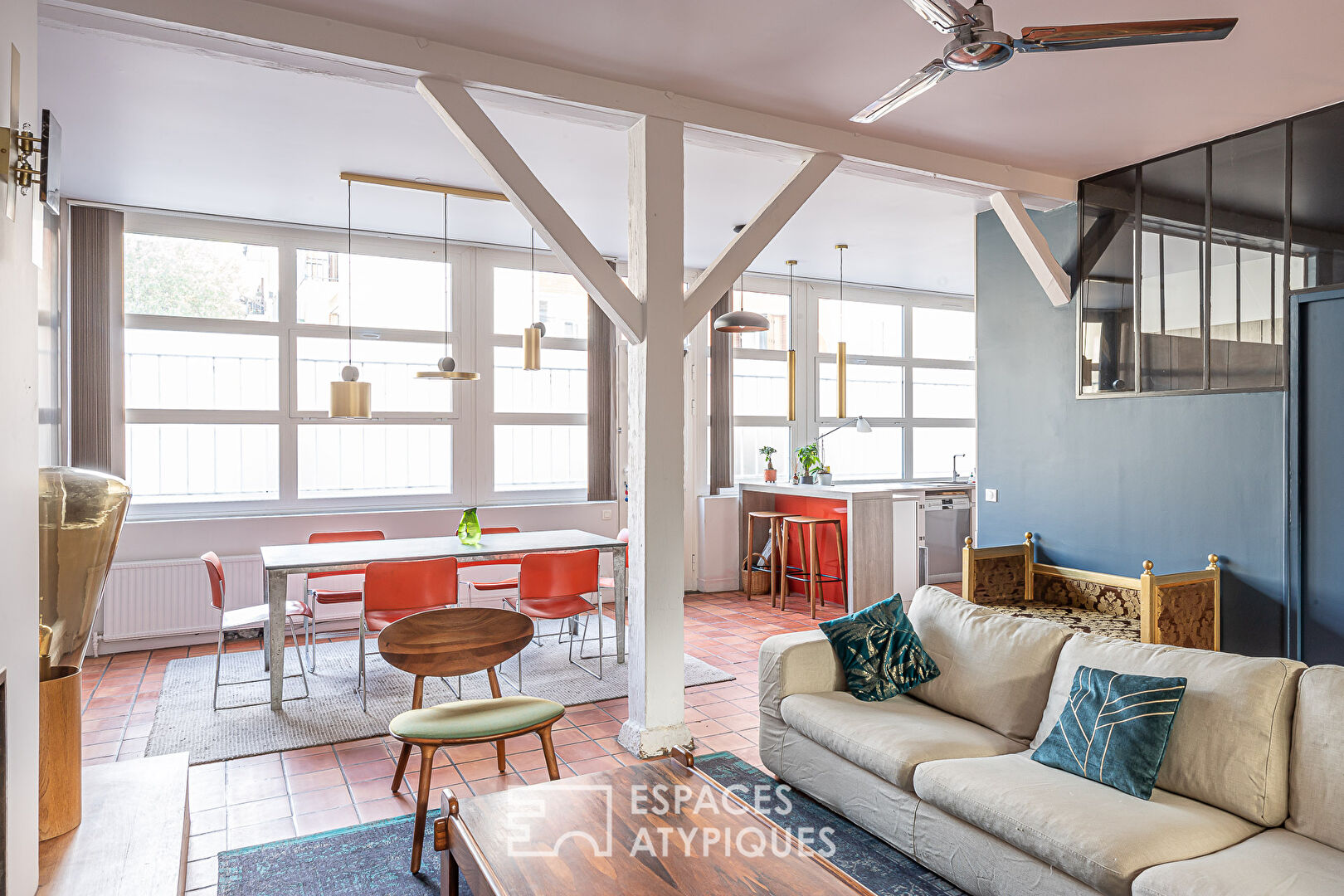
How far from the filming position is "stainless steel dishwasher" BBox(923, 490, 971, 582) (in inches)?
295

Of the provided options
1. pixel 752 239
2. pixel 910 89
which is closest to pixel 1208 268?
pixel 752 239

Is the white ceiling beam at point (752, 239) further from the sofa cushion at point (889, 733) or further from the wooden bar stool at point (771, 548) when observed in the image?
the wooden bar stool at point (771, 548)

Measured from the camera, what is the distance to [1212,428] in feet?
15.0

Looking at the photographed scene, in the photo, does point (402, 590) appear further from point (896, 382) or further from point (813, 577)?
point (896, 382)

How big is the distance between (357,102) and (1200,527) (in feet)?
16.2


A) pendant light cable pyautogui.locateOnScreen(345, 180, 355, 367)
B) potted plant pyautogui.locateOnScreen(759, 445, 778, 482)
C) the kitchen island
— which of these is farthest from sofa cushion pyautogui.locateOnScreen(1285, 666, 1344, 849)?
pendant light cable pyautogui.locateOnScreen(345, 180, 355, 367)

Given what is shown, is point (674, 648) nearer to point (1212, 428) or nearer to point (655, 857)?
point (655, 857)

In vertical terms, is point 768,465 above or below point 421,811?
above

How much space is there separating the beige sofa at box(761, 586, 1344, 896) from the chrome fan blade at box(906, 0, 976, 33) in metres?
2.06

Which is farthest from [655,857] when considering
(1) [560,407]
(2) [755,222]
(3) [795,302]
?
(3) [795,302]

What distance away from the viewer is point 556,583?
498 centimetres

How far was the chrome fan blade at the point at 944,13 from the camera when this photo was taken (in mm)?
2381

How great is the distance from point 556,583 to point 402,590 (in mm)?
885

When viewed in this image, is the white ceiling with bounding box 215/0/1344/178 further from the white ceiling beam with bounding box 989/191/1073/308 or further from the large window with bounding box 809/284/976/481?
the large window with bounding box 809/284/976/481
